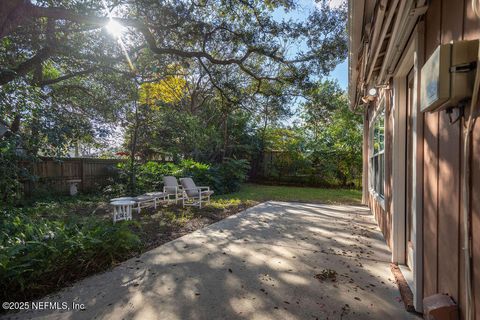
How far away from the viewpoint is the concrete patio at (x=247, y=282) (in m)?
2.27

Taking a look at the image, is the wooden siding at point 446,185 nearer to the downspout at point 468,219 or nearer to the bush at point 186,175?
the downspout at point 468,219

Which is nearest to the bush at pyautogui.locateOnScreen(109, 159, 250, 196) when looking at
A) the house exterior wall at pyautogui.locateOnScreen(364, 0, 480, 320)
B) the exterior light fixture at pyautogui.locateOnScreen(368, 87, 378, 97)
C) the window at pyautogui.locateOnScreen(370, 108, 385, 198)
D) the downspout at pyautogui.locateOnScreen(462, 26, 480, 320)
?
the window at pyautogui.locateOnScreen(370, 108, 385, 198)

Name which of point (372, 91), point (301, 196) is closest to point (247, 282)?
point (372, 91)

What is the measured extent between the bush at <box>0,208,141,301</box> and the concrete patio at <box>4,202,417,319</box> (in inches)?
8.7

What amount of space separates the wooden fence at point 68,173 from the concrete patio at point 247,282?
5950mm

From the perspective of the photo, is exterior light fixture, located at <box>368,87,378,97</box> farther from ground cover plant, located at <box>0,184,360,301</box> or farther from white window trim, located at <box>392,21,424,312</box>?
ground cover plant, located at <box>0,184,360,301</box>

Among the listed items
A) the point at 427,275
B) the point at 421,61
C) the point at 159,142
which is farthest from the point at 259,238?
the point at 159,142

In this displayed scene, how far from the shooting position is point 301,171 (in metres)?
12.9

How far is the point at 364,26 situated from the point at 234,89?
4.97 metres

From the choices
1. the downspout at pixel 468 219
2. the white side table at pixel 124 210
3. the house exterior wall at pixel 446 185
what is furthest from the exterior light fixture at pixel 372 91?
the white side table at pixel 124 210

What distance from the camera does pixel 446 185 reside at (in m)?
1.65

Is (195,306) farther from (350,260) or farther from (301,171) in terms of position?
(301,171)

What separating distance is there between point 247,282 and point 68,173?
27.9ft

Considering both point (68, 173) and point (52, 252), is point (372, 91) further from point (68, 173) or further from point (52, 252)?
point (68, 173)
